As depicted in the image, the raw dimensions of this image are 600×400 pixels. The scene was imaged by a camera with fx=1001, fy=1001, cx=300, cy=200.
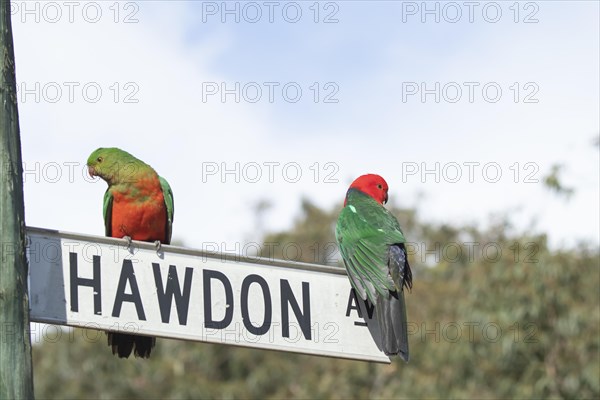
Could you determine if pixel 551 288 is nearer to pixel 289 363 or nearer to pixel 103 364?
pixel 289 363

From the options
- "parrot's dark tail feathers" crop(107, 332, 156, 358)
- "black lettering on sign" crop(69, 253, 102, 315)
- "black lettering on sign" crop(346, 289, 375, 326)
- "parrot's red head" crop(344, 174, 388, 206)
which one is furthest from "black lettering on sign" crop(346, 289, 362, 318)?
"parrot's red head" crop(344, 174, 388, 206)

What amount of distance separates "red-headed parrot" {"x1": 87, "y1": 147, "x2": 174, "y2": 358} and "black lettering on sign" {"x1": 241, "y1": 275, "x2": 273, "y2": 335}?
81.9 inches

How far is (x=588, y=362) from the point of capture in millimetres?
15516

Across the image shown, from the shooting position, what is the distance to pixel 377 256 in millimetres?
4465

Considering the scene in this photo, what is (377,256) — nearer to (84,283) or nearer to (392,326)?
(392,326)

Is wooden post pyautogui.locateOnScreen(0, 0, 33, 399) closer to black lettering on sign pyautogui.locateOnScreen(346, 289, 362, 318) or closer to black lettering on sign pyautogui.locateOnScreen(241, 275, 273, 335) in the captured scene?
black lettering on sign pyautogui.locateOnScreen(241, 275, 273, 335)

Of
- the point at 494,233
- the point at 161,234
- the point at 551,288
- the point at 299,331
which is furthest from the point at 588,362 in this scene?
the point at 299,331

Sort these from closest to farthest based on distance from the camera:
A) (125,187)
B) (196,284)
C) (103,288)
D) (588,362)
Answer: (103,288) < (196,284) < (125,187) < (588,362)

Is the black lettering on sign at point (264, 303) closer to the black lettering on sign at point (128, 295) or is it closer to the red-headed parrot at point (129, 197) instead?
the black lettering on sign at point (128, 295)

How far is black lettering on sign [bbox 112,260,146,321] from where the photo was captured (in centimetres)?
344

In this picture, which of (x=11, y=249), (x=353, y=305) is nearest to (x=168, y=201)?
(x=353, y=305)

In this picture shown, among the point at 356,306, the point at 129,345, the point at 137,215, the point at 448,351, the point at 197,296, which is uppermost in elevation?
the point at 137,215

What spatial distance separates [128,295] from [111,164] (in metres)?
2.45

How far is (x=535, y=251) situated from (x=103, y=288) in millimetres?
13663
